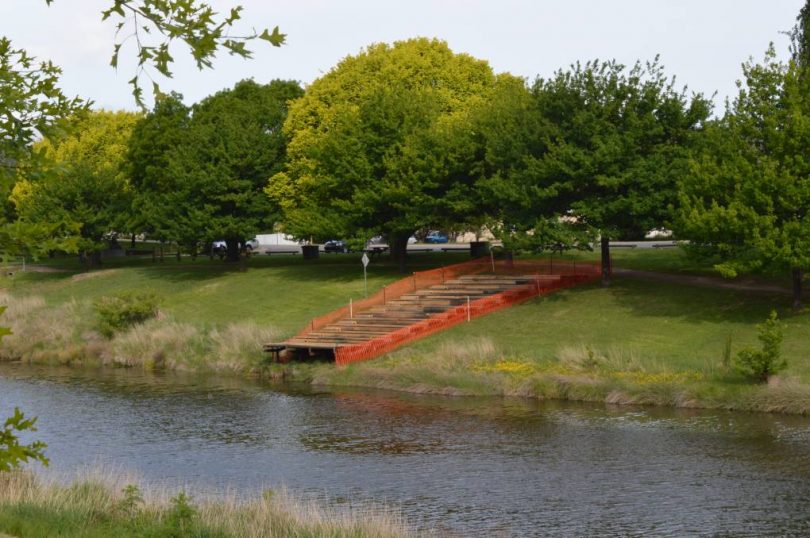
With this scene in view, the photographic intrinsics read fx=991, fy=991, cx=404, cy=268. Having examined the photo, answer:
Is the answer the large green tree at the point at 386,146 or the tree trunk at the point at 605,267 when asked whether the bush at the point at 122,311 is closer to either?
the large green tree at the point at 386,146

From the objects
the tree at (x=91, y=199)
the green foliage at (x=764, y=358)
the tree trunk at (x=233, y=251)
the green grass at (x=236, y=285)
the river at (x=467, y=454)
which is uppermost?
the tree at (x=91, y=199)

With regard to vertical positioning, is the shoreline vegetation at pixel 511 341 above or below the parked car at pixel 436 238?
below

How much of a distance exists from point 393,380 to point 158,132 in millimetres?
50468

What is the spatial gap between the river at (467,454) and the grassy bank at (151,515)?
9.25 ft

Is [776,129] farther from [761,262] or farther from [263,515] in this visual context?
[263,515]

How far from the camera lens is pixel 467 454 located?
2984 centimetres

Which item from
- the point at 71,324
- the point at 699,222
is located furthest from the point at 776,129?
the point at 71,324

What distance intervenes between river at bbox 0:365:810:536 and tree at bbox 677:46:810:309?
10290mm

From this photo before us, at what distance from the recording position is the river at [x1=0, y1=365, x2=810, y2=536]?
23453 millimetres

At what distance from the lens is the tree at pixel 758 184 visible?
41031 millimetres

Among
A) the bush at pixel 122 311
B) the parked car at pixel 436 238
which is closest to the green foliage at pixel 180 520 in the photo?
the bush at pixel 122 311

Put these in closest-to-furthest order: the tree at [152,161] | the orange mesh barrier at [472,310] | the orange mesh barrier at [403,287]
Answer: the orange mesh barrier at [472,310], the orange mesh barrier at [403,287], the tree at [152,161]

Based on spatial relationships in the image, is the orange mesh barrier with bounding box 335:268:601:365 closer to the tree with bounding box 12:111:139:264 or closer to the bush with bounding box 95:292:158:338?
the bush with bounding box 95:292:158:338

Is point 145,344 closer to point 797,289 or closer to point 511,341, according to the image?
point 511,341
